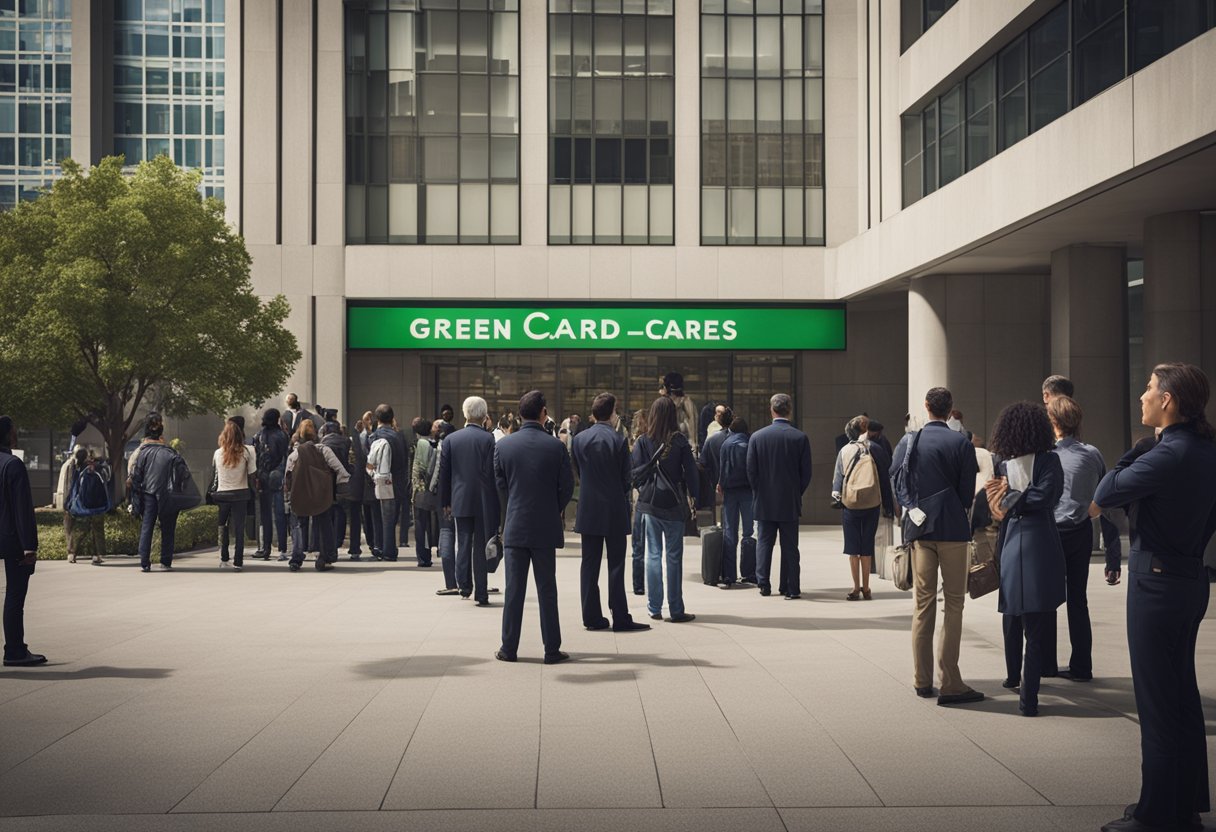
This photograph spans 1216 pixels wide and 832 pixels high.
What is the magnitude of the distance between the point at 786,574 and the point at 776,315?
16.8m

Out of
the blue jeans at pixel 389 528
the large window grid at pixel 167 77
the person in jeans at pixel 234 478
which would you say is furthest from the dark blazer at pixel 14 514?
the large window grid at pixel 167 77

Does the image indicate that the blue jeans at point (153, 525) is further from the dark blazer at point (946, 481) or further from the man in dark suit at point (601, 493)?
the dark blazer at point (946, 481)

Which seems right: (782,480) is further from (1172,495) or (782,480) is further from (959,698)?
(1172,495)

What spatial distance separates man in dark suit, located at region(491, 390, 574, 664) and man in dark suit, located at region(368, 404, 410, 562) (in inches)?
347

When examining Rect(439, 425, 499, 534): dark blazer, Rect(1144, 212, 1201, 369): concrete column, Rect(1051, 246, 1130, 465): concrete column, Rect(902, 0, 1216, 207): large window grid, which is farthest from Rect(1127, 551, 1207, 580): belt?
Rect(1051, 246, 1130, 465): concrete column

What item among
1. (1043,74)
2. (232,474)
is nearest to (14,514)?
(232,474)

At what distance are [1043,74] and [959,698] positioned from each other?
567 inches

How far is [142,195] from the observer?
27219 mm

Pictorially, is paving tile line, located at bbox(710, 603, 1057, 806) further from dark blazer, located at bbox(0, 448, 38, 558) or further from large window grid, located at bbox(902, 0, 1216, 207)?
large window grid, located at bbox(902, 0, 1216, 207)

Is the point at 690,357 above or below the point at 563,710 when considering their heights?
above

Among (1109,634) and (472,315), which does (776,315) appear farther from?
(1109,634)

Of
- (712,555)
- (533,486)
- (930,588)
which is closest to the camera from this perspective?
(930,588)

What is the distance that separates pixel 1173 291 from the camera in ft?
62.1

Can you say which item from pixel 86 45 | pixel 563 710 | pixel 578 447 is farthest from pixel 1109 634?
pixel 86 45
